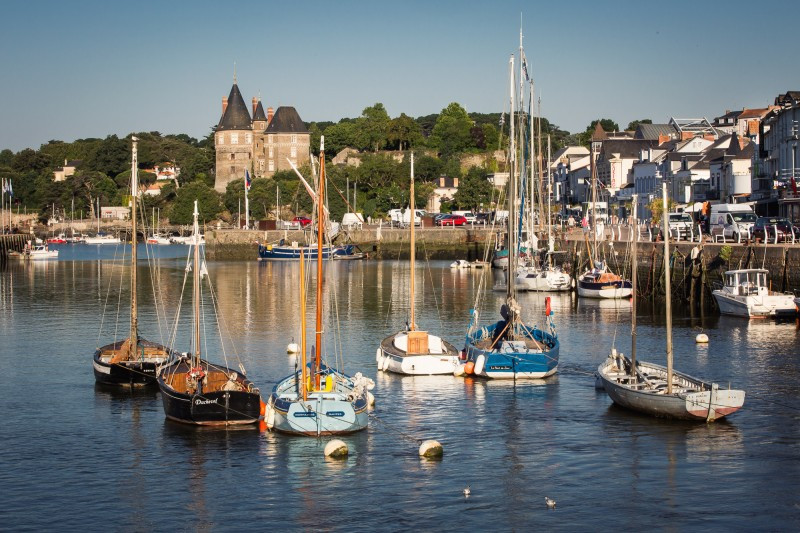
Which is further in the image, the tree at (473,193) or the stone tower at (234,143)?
the stone tower at (234,143)

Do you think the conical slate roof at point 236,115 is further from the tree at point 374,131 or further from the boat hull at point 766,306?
the boat hull at point 766,306

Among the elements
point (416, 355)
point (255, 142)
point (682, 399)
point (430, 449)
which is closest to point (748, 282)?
point (416, 355)

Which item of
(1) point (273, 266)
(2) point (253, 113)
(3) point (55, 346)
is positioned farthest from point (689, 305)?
(2) point (253, 113)

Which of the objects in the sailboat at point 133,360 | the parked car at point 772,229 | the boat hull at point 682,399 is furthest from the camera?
the parked car at point 772,229

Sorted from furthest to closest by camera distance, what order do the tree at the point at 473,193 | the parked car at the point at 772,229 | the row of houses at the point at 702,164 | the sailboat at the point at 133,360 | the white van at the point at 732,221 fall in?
the tree at the point at 473,193
the row of houses at the point at 702,164
the white van at the point at 732,221
the parked car at the point at 772,229
the sailboat at the point at 133,360

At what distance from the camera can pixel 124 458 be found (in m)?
31.1

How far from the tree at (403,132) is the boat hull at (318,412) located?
149588 millimetres

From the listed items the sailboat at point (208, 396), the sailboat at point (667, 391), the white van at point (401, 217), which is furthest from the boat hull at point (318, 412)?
the white van at point (401, 217)

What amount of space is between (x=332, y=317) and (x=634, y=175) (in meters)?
73.2

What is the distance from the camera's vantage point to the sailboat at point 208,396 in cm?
3319

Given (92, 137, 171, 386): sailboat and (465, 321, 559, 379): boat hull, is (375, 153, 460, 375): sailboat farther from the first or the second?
(92, 137, 171, 386): sailboat

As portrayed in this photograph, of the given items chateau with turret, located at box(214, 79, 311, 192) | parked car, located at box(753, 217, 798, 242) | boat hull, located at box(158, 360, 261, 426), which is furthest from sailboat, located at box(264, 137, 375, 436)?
chateau with turret, located at box(214, 79, 311, 192)

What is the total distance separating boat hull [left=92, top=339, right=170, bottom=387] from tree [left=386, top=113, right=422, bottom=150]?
140956mm

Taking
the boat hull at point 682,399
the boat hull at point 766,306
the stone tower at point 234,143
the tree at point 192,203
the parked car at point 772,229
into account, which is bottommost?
the boat hull at point 682,399
